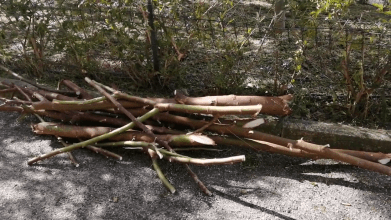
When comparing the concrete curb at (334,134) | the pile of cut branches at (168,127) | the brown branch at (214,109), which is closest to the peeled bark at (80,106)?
the pile of cut branches at (168,127)

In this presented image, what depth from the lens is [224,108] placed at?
2.96 m

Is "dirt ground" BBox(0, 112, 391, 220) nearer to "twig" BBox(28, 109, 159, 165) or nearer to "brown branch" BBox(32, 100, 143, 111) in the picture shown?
"twig" BBox(28, 109, 159, 165)

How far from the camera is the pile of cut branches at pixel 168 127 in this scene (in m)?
2.91

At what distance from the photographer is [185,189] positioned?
9.16ft

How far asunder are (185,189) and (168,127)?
2.07ft

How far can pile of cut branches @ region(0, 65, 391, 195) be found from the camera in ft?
9.56

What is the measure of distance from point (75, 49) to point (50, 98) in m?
0.65

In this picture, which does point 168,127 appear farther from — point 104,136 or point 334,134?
point 334,134

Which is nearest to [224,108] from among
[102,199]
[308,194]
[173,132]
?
[173,132]

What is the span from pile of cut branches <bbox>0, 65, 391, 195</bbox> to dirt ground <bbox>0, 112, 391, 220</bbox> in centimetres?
9

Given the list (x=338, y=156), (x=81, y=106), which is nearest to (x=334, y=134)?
(x=338, y=156)

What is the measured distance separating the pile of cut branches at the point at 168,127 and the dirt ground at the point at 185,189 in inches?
3.4

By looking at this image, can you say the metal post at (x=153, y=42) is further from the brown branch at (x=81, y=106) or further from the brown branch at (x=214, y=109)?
the brown branch at (x=214, y=109)

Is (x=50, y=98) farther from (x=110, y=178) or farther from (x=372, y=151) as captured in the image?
(x=372, y=151)
